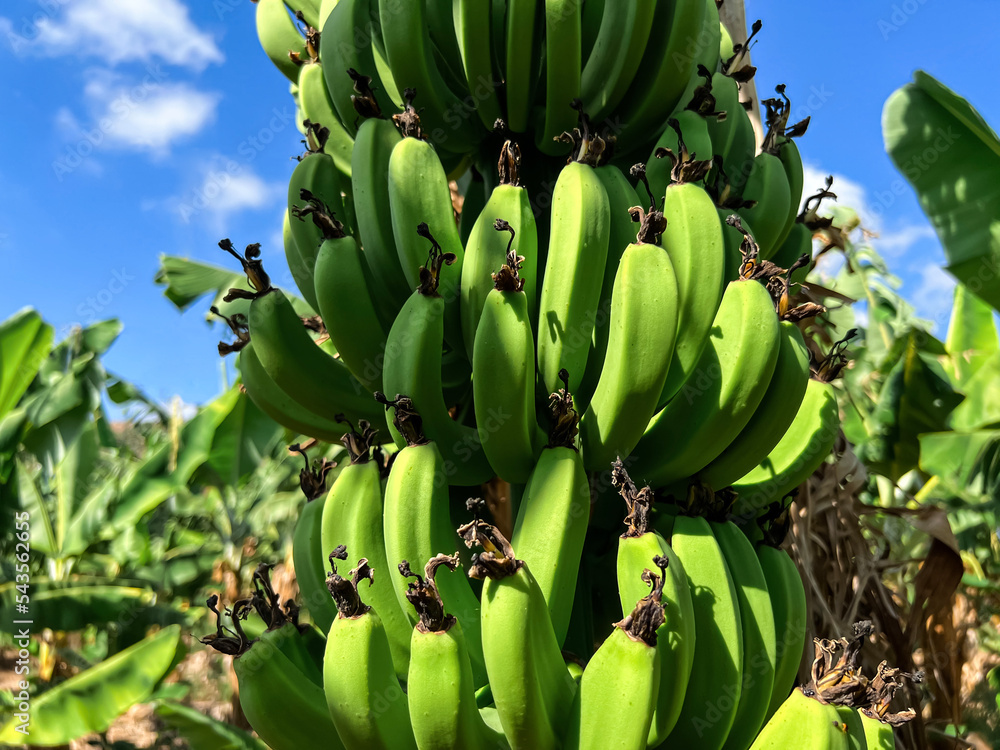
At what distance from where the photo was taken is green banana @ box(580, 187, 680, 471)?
4.35ft

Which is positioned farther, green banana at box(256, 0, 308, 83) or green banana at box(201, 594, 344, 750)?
green banana at box(256, 0, 308, 83)

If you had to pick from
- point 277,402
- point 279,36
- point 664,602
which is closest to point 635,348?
point 664,602

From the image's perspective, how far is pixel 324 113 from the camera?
205 cm

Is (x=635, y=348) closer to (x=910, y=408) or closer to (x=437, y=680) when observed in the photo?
(x=437, y=680)

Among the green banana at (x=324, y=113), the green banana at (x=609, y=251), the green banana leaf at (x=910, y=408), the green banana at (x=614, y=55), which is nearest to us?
the green banana at (x=609, y=251)

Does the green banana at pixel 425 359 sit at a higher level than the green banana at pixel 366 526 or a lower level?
higher

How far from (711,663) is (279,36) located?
2141mm

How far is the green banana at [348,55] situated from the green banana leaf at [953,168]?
218 cm

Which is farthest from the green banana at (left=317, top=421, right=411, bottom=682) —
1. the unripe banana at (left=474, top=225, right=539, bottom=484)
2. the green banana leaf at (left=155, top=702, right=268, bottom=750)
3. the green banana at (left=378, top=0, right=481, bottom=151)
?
the green banana leaf at (left=155, top=702, right=268, bottom=750)

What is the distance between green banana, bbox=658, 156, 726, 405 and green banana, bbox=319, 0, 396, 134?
81 cm

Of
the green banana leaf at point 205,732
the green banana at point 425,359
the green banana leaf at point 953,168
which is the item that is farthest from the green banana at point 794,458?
the green banana leaf at point 205,732

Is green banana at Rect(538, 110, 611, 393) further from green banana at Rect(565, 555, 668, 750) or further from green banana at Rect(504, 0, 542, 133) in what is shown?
green banana at Rect(565, 555, 668, 750)

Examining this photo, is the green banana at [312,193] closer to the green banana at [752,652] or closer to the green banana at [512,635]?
the green banana at [512,635]

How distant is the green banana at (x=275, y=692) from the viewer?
1.31 m
